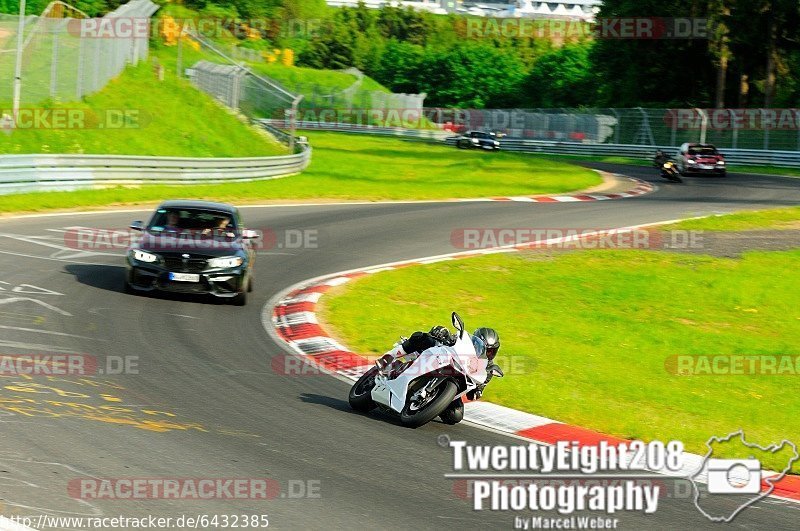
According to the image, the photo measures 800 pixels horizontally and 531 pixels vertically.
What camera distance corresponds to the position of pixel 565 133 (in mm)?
68938

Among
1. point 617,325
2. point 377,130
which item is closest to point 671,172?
point 617,325

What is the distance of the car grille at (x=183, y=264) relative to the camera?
15.1 metres

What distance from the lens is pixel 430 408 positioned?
371 inches

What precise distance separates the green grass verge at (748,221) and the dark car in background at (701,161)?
13530 millimetres

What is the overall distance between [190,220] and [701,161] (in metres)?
33.5

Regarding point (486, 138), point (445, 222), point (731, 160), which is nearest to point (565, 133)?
point (486, 138)

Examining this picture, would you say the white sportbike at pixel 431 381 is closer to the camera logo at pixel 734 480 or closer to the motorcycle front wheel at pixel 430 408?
the motorcycle front wheel at pixel 430 408

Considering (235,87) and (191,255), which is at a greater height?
(235,87)

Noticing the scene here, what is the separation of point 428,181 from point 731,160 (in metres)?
22.4

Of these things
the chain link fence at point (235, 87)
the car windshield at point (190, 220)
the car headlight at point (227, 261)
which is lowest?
the car headlight at point (227, 261)

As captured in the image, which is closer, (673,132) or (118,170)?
(118,170)

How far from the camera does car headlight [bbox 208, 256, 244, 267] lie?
50.2ft

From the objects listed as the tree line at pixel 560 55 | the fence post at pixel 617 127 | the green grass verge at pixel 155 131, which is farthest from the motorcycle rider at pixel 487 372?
the fence post at pixel 617 127

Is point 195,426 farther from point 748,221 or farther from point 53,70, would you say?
point 53,70
